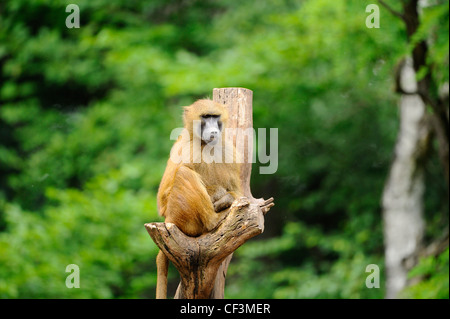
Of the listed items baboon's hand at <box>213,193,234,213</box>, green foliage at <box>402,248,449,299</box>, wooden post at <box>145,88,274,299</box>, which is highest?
baboon's hand at <box>213,193,234,213</box>

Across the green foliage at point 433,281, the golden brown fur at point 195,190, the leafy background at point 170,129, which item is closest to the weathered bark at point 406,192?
the leafy background at point 170,129

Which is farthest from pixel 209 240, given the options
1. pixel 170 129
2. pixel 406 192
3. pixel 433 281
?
pixel 170 129

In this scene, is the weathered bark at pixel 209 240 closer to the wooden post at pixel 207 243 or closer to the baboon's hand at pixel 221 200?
the wooden post at pixel 207 243

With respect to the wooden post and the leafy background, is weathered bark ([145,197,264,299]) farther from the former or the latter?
the leafy background

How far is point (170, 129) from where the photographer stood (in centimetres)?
1037

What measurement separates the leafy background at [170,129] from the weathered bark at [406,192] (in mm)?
751

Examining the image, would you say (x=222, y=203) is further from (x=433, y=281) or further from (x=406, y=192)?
(x=406, y=192)

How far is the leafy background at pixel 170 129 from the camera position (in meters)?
8.44

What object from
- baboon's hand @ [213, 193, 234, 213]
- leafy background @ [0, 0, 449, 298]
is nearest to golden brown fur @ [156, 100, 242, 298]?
baboon's hand @ [213, 193, 234, 213]

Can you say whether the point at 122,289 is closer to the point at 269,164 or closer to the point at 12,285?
the point at 12,285

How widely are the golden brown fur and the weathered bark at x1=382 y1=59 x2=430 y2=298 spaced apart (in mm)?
4955

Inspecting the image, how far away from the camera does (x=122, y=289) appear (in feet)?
28.4

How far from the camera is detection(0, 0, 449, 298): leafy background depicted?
8438mm

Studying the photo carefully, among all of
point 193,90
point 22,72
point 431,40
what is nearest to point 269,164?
point 193,90
